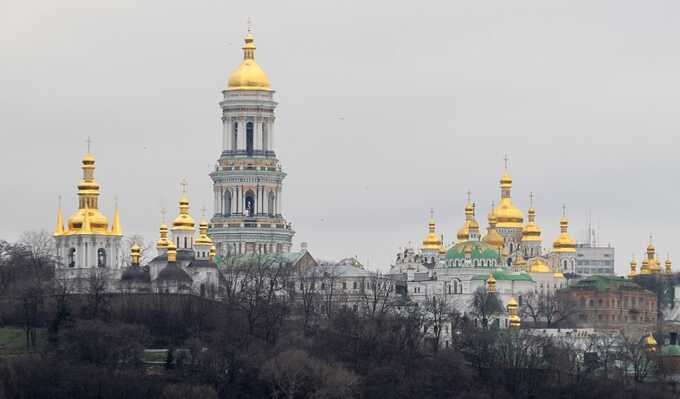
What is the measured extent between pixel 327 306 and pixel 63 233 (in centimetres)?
1142

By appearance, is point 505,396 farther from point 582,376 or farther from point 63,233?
point 63,233

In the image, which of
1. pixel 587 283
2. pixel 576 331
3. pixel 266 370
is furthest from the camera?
pixel 587 283

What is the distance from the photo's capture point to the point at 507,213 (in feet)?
540

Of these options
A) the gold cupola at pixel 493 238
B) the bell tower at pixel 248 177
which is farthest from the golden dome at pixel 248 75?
the gold cupola at pixel 493 238

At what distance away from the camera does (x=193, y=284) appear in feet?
438

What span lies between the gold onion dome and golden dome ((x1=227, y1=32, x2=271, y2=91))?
15.6 m

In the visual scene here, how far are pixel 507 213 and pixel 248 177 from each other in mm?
17366

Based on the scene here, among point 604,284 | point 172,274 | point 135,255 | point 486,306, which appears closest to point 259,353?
point 172,274

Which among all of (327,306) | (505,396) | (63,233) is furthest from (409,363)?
(63,233)

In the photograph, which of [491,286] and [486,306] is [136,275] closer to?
[486,306]

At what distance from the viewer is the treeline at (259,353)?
368 feet

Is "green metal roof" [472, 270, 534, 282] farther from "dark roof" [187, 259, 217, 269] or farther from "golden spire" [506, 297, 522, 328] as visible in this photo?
"dark roof" [187, 259, 217, 269]

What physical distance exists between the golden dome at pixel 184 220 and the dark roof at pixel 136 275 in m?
11.0

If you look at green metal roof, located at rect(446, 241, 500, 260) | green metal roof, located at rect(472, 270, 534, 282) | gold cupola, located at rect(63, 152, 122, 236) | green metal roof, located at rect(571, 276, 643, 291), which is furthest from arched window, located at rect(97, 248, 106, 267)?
green metal roof, located at rect(571, 276, 643, 291)
